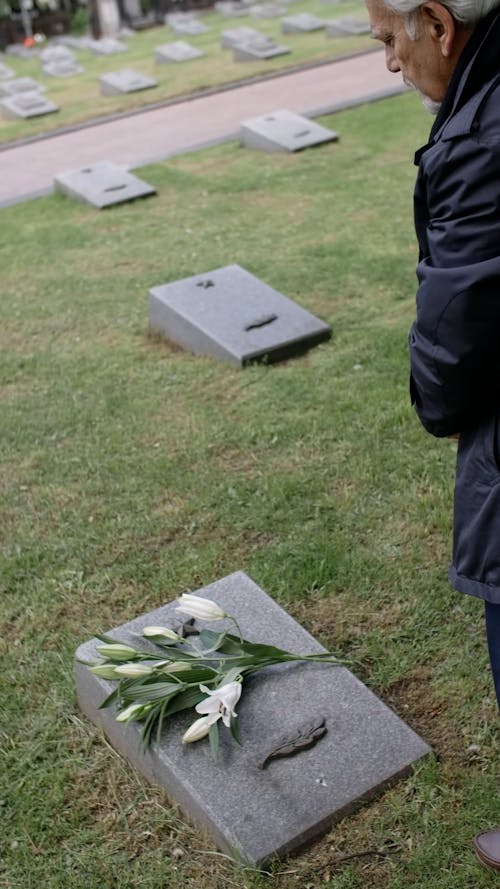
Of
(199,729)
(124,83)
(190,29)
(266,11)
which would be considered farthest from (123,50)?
(199,729)

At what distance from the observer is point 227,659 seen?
2.86 m

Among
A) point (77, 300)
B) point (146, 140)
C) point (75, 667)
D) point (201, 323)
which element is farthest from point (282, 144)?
point (75, 667)

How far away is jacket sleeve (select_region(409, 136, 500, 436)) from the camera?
5.95 feet

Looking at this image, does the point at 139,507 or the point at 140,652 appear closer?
the point at 140,652

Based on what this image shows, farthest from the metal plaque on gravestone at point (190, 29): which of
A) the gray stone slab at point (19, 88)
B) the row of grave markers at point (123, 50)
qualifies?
the gray stone slab at point (19, 88)

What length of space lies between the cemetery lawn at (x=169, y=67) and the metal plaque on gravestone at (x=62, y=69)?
0.13m

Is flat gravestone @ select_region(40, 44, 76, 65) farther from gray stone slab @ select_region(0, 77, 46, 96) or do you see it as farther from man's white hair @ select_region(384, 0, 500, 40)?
man's white hair @ select_region(384, 0, 500, 40)

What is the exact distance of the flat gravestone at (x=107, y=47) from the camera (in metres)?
19.6

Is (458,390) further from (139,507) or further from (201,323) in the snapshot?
(201,323)

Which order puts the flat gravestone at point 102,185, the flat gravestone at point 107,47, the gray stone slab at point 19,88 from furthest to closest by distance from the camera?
the flat gravestone at point 107,47 → the gray stone slab at point 19,88 → the flat gravestone at point 102,185

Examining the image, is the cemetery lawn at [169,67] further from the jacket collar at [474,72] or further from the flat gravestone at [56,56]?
the jacket collar at [474,72]

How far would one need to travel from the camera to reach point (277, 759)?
2678 mm

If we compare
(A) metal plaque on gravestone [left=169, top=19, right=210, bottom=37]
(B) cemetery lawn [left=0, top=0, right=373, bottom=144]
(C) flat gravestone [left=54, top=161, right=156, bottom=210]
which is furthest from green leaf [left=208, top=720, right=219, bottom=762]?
(A) metal plaque on gravestone [left=169, top=19, right=210, bottom=37]

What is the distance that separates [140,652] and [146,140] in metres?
9.20
